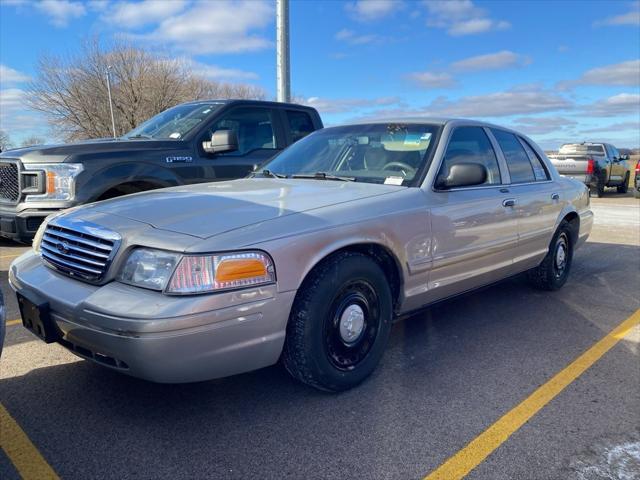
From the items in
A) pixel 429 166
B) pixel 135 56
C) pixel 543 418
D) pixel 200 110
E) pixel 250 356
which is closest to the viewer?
pixel 250 356

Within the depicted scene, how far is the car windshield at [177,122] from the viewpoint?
5812mm

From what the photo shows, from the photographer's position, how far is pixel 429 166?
11.7ft

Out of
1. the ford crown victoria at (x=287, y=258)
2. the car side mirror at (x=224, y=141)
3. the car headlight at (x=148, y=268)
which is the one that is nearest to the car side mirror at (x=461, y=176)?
the ford crown victoria at (x=287, y=258)

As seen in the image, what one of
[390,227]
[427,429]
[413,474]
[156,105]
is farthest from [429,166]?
[156,105]

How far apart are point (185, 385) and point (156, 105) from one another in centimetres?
3411

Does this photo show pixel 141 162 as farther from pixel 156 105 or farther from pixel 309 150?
pixel 156 105

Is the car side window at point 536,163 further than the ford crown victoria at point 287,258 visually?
Yes

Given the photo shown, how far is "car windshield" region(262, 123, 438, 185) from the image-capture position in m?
3.64

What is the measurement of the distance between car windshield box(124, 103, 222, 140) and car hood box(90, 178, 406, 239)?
7.92ft

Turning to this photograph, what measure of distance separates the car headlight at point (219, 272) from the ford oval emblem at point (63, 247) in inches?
31.3

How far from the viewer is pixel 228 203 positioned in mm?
2896

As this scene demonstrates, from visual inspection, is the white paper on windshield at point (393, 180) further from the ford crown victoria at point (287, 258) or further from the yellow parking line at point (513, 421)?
the yellow parking line at point (513, 421)

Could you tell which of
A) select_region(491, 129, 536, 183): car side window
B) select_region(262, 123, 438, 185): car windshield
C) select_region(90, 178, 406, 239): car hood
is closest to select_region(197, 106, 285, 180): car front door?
select_region(262, 123, 438, 185): car windshield

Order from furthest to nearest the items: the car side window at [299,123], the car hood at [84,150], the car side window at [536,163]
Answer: the car side window at [299,123]
the car hood at [84,150]
the car side window at [536,163]
